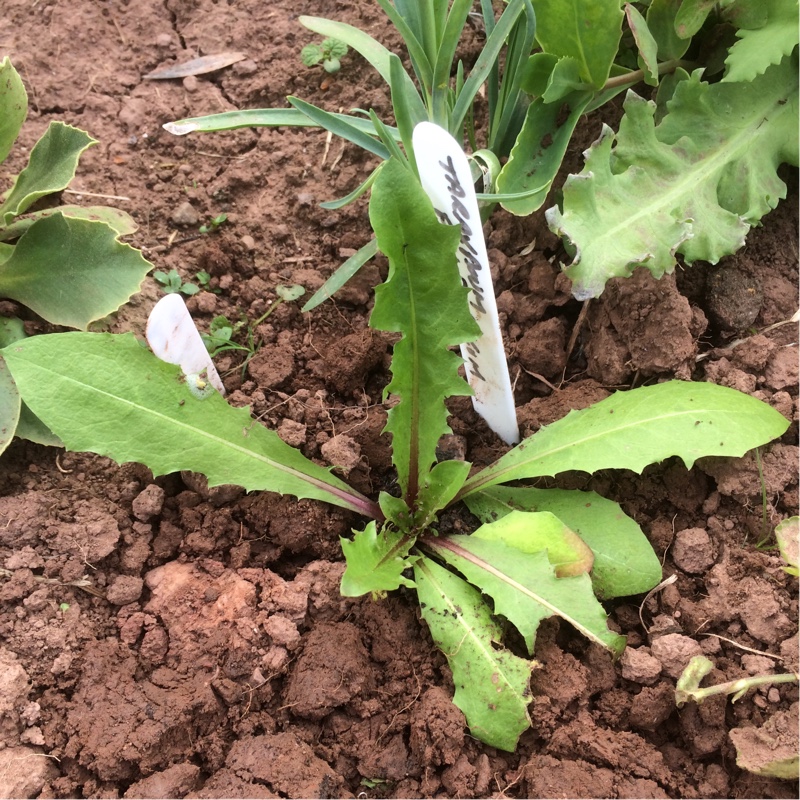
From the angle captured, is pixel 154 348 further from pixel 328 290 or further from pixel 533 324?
pixel 533 324

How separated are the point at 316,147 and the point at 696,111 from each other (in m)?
0.90

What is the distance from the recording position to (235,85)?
1925 mm

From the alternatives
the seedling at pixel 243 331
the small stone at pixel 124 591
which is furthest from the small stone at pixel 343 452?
the small stone at pixel 124 591

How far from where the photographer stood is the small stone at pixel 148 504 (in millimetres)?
1413

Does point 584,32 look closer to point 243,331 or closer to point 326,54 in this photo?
point 326,54

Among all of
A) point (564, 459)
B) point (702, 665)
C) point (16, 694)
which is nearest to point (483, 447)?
point (564, 459)

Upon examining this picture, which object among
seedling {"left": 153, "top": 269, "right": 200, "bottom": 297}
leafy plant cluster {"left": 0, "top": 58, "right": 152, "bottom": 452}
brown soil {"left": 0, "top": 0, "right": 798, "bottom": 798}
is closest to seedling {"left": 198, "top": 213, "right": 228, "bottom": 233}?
brown soil {"left": 0, "top": 0, "right": 798, "bottom": 798}

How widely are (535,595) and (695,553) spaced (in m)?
0.34

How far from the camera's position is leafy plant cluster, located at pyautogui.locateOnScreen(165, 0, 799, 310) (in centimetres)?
141

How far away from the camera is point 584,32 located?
145 cm

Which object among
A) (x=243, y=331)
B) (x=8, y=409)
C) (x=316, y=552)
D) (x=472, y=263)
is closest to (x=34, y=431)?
(x=8, y=409)

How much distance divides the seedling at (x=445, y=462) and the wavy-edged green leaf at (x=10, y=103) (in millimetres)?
529

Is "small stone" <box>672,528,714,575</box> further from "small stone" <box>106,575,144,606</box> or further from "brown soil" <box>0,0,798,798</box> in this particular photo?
"small stone" <box>106,575,144,606</box>

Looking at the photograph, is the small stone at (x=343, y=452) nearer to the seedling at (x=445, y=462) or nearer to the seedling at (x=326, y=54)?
the seedling at (x=445, y=462)
